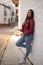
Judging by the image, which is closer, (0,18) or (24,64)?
(24,64)

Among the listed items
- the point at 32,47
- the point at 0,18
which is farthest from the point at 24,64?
the point at 0,18

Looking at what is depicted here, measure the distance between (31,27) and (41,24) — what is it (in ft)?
3.16

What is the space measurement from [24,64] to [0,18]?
2451 centimetres

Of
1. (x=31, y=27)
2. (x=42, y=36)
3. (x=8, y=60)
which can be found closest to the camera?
(x=42, y=36)

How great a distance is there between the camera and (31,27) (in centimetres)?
633

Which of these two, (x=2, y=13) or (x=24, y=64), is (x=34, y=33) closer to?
(x=24, y=64)

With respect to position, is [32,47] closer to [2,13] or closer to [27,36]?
[27,36]

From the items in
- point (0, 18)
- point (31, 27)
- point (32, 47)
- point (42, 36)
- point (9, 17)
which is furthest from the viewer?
point (9, 17)

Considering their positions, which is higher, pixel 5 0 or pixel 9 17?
pixel 5 0

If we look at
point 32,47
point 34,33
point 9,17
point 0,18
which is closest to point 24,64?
point 32,47

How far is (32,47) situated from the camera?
6766 millimetres

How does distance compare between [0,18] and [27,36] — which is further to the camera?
[0,18]

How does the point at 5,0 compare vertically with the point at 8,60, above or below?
above

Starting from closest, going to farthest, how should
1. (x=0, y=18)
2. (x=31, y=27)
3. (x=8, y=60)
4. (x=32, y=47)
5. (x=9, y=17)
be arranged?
(x=31, y=27) < (x=32, y=47) < (x=8, y=60) < (x=0, y=18) < (x=9, y=17)
